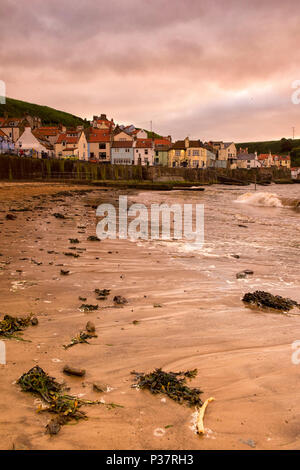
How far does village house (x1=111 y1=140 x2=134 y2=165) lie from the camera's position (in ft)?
298

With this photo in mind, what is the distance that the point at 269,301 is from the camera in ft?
17.6

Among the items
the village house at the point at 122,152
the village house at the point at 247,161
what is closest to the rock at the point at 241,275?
the village house at the point at 122,152

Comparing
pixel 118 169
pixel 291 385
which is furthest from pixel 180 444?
pixel 118 169

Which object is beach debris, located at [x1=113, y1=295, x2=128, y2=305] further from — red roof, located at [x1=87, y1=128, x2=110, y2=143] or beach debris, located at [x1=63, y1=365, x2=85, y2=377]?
red roof, located at [x1=87, y1=128, x2=110, y2=143]

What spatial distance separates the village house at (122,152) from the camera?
90944mm

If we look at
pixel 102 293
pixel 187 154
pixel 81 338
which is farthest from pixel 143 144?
pixel 81 338

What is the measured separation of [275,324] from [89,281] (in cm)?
345

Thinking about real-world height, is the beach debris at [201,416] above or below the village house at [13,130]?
below

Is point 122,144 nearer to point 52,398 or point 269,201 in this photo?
point 269,201

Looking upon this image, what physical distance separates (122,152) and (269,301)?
296 feet

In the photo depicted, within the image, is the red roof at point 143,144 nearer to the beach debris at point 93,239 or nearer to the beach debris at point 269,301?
the beach debris at point 93,239

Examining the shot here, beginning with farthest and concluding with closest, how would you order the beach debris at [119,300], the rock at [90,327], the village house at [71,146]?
the village house at [71,146]
the beach debris at [119,300]
the rock at [90,327]

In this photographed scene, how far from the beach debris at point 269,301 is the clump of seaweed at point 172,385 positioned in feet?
7.91

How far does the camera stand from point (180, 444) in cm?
243
